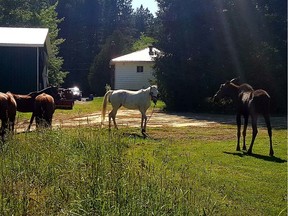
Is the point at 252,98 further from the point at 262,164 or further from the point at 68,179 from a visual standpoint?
the point at 68,179

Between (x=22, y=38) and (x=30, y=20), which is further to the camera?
(x=30, y=20)

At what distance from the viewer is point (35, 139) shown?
28.1 ft

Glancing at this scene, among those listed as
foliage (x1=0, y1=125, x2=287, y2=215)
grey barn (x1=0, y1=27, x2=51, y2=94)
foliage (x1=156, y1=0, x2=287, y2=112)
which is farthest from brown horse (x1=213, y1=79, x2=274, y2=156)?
foliage (x1=156, y1=0, x2=287, y2=112)

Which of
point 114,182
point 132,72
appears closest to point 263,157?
point 114,182

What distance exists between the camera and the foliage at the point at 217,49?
27766 mm

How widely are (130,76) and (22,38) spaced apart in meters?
21.2

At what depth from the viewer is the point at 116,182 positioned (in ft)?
18.8

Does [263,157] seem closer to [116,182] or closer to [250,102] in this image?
[250,102]

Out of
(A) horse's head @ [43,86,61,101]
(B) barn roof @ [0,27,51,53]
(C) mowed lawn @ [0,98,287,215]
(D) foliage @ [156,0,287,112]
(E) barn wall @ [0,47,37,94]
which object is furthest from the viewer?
(D) foliage @ [156,0,287,112]

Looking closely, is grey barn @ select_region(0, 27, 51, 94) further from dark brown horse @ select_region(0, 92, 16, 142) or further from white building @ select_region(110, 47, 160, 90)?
white building @ select_region(110, 47, 160, 90)

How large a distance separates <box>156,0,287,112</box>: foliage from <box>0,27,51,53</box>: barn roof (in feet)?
24.7

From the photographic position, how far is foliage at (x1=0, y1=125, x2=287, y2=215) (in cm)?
532

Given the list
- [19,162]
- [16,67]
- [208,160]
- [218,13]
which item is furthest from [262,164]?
[218,13]

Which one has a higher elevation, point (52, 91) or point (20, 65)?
point (20, 65)
